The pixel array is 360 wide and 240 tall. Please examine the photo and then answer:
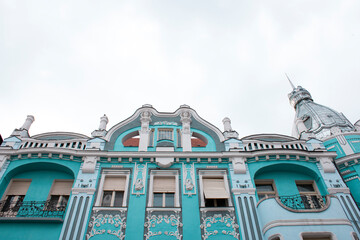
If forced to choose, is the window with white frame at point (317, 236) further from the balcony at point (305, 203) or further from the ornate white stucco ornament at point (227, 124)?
the ornate white stucco ornament at point (227, 124)

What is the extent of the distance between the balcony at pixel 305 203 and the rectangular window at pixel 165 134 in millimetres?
7061

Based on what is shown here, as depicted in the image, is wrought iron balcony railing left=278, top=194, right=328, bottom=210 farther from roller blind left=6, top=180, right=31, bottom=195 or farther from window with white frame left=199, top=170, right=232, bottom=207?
roller blind left=6, top=180, right=31, bottom=195

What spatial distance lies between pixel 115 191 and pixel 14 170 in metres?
5.22

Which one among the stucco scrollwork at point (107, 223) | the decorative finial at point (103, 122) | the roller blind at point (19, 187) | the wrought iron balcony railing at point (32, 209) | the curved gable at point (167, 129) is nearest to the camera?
the stucco scrollwork at point (107, 223)

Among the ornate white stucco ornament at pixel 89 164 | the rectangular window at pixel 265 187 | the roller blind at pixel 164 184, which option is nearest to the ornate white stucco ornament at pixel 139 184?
the roller blind at pixel 164 184

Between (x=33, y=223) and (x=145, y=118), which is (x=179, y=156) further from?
(x=33, y=223)

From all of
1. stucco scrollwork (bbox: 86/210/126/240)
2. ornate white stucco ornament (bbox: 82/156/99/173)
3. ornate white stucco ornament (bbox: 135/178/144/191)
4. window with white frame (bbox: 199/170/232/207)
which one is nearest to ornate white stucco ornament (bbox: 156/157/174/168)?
ornate white stucco ornament (bbox: 135/178/144/191)

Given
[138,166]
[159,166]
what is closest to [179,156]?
[159,166]

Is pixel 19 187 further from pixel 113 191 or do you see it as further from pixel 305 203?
pixel 305 203

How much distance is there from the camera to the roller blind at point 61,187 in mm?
15250

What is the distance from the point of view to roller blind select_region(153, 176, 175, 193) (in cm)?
1527

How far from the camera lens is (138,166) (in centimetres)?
1602

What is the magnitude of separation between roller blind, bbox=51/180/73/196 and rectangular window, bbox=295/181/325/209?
1110cm

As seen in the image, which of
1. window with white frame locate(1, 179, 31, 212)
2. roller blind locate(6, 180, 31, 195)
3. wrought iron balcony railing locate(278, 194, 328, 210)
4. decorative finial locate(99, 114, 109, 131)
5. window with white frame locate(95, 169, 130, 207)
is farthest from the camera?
decorative finial locate(99, 114, 109, 131)
